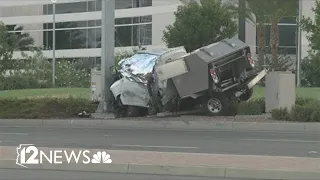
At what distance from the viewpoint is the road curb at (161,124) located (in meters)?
16.3

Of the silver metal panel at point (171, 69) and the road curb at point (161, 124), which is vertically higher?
the silver metal panel at point (171, 69)

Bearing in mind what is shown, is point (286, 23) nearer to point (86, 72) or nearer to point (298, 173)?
point (86, 72)

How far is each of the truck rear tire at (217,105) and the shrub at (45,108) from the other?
4414 mm

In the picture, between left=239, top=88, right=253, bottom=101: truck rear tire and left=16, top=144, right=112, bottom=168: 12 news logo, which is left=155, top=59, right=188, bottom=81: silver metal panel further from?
left=16, top=144, right=112, bottom=168: 12 news logo

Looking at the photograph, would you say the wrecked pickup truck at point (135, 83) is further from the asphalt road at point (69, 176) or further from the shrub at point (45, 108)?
the asphalt road at point (69, 176)

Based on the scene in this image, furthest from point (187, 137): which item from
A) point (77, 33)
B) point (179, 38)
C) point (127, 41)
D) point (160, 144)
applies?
point (77, 33)

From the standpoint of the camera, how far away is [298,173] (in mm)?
7621

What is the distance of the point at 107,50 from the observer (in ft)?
63.2

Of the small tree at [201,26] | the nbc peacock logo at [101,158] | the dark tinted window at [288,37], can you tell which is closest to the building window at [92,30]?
the dark tinted window at [288,37]

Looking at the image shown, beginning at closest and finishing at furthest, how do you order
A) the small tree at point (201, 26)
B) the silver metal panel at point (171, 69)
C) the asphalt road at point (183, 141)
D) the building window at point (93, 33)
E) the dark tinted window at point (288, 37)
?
the asphalt road at point (183, 141) → the silver metal panel at point (171, 69) → the small tree at point (201, 26) → the dark tinted window at point (288, 37) → the building window at point (93, 33)

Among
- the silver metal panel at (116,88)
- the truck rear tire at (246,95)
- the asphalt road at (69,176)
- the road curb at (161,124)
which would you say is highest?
the silver metal panel at (116,88)

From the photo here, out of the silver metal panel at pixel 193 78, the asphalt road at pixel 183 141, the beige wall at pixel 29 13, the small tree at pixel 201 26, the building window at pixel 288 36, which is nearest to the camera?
the asphalt road at pixel 183 141

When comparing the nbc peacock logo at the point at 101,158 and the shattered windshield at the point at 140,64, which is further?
the shattered windshield at the point at 140,64

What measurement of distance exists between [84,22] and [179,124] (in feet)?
157
